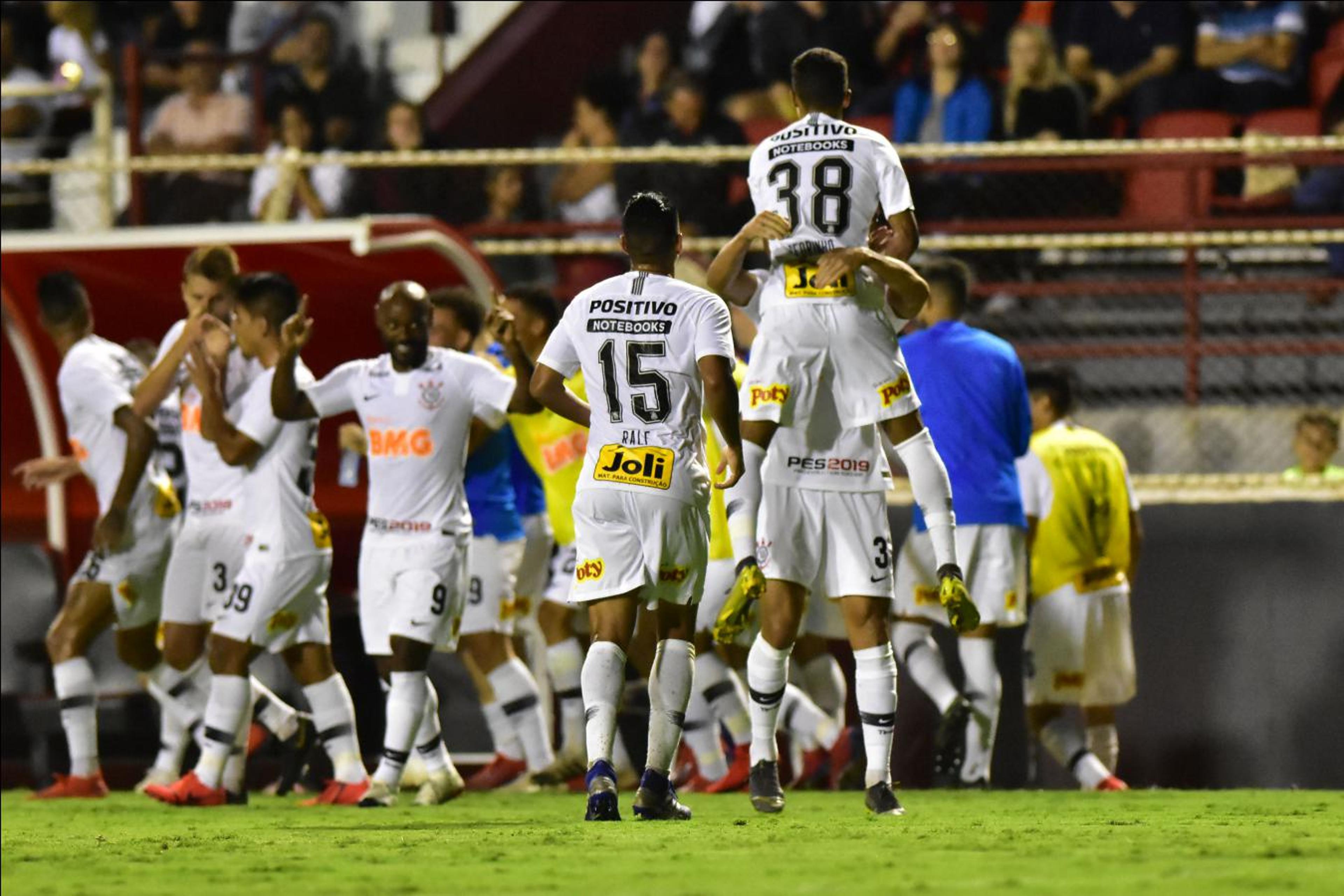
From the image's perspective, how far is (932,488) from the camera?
7645mm

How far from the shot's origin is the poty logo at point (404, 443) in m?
8.88

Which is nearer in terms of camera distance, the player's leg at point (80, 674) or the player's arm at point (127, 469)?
the player's arm at point (127, 469)

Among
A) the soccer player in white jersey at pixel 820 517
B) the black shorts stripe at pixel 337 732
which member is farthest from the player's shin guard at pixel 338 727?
A: the soccer player in white jersey at pixel 820 517

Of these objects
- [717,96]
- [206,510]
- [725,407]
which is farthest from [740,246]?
[717,96]

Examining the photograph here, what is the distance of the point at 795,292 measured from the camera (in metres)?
7.81

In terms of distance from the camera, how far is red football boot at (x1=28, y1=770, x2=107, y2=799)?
33.2 ft

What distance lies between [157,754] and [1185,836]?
661 centimetres

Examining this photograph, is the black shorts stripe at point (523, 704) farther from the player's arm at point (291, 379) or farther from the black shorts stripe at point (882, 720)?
the black shorts stripe at point (882, 720)

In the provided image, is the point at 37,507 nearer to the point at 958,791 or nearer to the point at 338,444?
the point at 338,444

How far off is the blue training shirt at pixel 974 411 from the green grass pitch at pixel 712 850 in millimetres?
1551

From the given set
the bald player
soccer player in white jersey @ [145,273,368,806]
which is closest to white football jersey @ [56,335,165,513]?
soccer player in white jersey @ [145,273,368,806]

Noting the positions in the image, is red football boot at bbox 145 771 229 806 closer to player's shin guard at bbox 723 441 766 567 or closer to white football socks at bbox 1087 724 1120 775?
player's shin guard at bbox 723 441 766 567

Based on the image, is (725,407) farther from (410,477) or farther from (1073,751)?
(1073,751)

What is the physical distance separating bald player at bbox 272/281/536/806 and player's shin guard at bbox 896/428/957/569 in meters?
1.81
